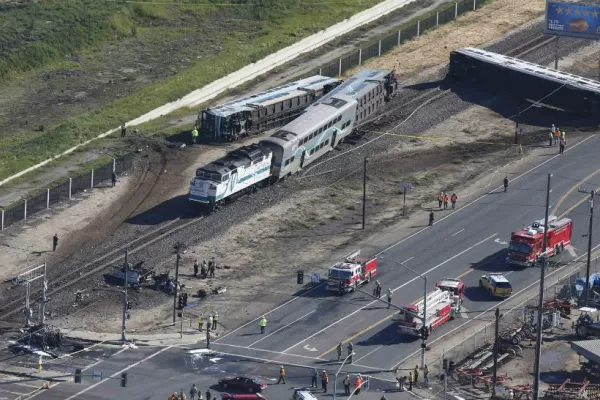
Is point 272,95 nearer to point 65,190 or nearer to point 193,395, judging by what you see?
point 65,190

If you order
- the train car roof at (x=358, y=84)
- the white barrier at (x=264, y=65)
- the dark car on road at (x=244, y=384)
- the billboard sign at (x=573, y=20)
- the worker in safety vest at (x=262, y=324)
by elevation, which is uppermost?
the billboard sign at (x=573, y=20)

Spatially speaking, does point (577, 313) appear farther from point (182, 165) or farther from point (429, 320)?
point (182, 165)

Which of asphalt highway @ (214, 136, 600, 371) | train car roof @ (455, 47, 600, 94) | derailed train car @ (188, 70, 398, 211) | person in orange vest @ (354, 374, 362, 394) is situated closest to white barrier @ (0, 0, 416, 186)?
derailed train car @ (188, 70, 398, 211)

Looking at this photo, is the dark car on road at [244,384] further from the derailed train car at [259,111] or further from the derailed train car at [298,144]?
the derailed train car at [259,111]

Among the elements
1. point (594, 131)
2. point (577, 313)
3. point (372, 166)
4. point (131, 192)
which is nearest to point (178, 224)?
point (131, 192)

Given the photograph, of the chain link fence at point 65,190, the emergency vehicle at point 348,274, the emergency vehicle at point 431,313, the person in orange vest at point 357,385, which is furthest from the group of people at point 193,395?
the chain link fence at point 65,190

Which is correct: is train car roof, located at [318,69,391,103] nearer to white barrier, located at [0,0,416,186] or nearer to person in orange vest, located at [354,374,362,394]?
white barrier, located at [0,0,416,186]

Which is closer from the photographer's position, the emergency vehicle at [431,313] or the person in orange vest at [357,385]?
the person in orange vest at [357,385]
